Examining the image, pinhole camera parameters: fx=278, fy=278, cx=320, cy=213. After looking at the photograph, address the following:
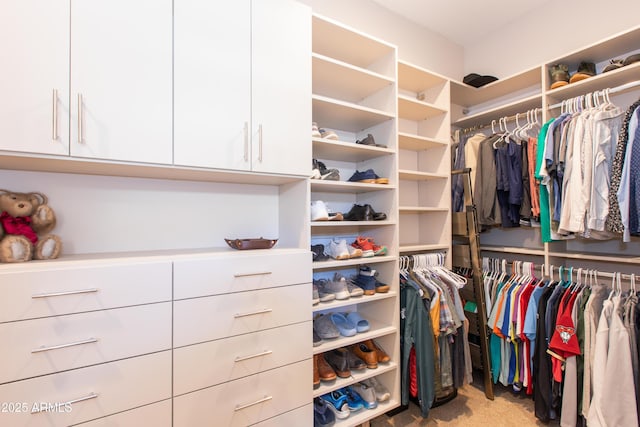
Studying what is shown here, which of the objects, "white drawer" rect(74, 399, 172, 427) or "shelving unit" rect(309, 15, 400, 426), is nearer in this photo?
"white drawer" rect(74, 399, 172, 427)

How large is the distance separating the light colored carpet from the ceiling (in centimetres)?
301

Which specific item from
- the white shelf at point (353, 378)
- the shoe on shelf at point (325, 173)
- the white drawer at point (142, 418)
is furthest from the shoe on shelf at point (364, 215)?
the white drawer at point (142, 418)

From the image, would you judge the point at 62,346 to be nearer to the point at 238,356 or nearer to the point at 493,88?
the point at 238,356

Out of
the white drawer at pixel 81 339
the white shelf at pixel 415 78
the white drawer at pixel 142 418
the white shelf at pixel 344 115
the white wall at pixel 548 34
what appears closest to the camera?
the white drawer at pixel 81 339

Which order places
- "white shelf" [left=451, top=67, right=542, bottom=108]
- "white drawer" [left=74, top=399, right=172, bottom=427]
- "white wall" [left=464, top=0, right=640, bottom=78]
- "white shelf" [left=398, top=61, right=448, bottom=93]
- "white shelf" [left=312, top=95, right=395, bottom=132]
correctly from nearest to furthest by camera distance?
"white drawer" [left=74, top=399, right=172, bottom=427] < "white shelf" [left=312, top=95, right=395, bottom=132] < "white wall" [left=464, top=0, right=640, bottom=78] < "white shelf" [left=398, top=61, right=448, bottom=93] < "white shelf" [left=451, top=67, right=542, bottom=108]

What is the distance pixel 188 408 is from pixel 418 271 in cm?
152

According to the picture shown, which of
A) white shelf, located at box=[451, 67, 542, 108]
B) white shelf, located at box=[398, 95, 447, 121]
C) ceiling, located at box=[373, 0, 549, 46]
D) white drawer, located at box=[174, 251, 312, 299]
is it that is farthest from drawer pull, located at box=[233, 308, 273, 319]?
ceiling, located at box=[373, 0, 549, 46]

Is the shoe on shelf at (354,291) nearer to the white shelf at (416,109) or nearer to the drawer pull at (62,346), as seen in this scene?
the drawer pull at (62,346)

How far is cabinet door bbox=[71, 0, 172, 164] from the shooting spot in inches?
38.6

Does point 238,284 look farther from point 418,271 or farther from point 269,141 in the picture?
point 418,271

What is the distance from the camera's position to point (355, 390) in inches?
69.2

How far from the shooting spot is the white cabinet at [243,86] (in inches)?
45.6

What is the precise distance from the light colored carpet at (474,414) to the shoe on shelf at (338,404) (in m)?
0.37

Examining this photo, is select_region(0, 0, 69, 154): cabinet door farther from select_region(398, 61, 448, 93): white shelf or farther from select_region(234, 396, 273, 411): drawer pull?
select_region(398, 61, 448, 93): white shelf
